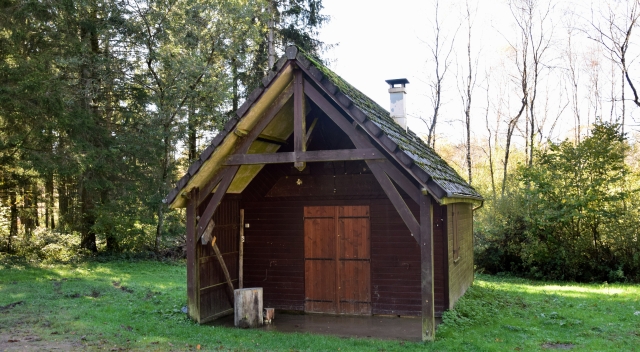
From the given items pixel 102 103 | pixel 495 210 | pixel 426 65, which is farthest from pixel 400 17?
pixel 102 103

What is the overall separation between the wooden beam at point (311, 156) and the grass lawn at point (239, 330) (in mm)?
2662

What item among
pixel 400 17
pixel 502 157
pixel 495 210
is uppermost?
pixel 400 17

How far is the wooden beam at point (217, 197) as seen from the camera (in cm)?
838

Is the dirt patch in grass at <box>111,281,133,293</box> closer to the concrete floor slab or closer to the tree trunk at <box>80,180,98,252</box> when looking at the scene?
the concrete floor slab

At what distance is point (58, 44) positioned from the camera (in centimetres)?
1745

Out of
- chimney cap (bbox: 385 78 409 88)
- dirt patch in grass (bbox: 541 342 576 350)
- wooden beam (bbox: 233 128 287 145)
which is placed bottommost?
dirt patch in grass (bbox: 541 342 576 350)

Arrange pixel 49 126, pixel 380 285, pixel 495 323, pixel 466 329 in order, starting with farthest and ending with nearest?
pixel 49 126
pixel 380 285
pixel 495 323
pixel 466 329

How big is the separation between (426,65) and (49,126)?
17592mm

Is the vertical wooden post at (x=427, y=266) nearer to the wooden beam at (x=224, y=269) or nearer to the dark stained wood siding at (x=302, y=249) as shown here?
the dark stained wood siding at (x=302, y=249)

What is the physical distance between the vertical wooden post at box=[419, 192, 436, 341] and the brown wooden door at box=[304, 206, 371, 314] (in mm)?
2401

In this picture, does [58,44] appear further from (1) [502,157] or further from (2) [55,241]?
(1) [502,157]

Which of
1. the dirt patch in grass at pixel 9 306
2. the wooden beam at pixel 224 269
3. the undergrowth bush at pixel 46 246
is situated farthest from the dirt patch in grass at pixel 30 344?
the undergrowth bush at pixel 46 246

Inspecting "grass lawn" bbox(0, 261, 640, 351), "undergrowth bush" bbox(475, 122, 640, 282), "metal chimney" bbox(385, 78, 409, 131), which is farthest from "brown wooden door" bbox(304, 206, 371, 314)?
"undergrowth bush" bbox(475, 122, 640, 282)

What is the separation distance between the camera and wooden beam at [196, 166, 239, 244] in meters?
8.38
